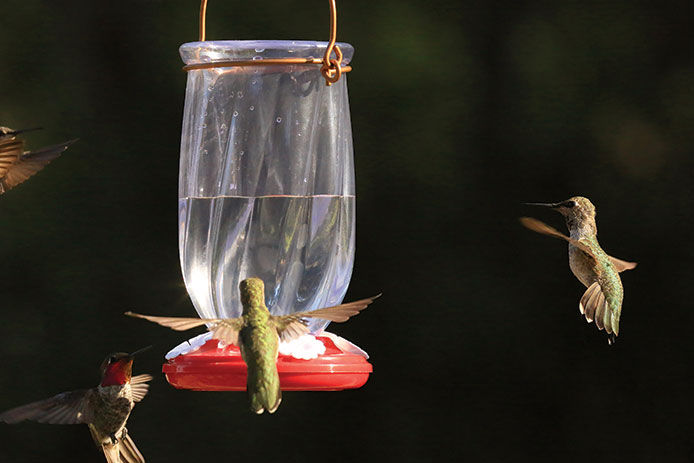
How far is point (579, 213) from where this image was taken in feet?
10.0

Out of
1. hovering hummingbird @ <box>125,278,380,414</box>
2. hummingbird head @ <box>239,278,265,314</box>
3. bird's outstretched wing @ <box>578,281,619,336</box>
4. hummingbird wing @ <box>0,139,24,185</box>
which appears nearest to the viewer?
hovering hummingbird @ <box>125,278,380,414</box>

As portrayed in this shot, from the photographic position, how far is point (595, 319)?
2971mm

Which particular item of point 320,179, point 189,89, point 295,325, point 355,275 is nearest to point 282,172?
point 320,179

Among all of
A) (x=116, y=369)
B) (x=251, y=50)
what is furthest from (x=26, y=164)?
(x=251, y=50)

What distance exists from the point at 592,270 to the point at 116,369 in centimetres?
130

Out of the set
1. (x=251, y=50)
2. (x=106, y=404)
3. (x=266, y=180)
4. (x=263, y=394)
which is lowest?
(x=106, y=404)

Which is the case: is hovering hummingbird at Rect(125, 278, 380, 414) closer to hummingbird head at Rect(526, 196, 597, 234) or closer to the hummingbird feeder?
the hummingbird feeder

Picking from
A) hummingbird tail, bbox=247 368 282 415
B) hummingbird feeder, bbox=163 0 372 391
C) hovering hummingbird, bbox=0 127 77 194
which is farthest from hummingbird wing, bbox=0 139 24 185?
hummingbird tail, bbox=247 368 282 415

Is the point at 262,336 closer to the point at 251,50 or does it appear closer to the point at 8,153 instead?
the point at 251,50

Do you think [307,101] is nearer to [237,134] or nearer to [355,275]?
[237,134]

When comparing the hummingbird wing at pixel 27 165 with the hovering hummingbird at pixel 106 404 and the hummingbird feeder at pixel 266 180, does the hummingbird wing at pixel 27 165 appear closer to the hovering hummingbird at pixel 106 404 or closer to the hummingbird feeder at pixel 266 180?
the hovering hummingbird at pixel 106 404

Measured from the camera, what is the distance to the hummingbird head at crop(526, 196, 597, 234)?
3053mm

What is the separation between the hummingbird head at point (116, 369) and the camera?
10.3 feet

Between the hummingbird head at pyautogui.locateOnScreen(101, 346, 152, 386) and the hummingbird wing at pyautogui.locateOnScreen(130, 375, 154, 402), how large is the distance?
57 mm
